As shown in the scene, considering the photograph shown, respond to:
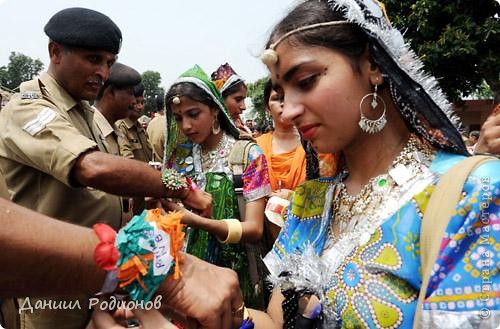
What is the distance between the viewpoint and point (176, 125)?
353cm

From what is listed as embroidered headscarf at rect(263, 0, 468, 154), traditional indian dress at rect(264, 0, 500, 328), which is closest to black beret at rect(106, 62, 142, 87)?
traditional indian dress at rect(264, 0, 500, 328)

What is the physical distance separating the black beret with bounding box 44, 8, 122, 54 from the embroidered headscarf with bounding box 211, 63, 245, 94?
2323 mm

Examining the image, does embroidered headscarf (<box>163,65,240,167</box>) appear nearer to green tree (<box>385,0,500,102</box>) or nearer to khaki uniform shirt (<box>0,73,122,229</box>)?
khaki uniform shirt (<box>0,73,122,229</box>)

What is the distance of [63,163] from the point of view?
2291 millimetres

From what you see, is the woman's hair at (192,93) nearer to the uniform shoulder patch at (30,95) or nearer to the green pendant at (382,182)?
the uniform shoulder patch at (30,95)

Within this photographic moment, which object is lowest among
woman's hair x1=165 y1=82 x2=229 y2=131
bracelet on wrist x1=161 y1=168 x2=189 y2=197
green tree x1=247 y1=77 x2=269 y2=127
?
green tree x1=247 y1=77 x2=269 y2=127

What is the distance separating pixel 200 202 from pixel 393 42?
65.5 inches

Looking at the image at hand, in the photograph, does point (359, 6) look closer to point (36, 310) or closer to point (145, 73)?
point (36, 310)

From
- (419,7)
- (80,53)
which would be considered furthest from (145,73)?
(80,53)

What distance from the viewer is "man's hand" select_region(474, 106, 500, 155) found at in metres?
2.09

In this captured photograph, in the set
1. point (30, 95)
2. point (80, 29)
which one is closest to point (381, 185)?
point (30, 95)

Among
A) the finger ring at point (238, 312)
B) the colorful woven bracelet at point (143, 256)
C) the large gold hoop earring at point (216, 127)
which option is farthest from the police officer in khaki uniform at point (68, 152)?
the finger ring at point (238, 312)

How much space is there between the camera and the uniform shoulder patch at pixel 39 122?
2387mm

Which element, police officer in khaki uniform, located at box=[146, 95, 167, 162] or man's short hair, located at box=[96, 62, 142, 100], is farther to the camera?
police officer in khaki uniform, located at box=[146, 95, 167, 162]
